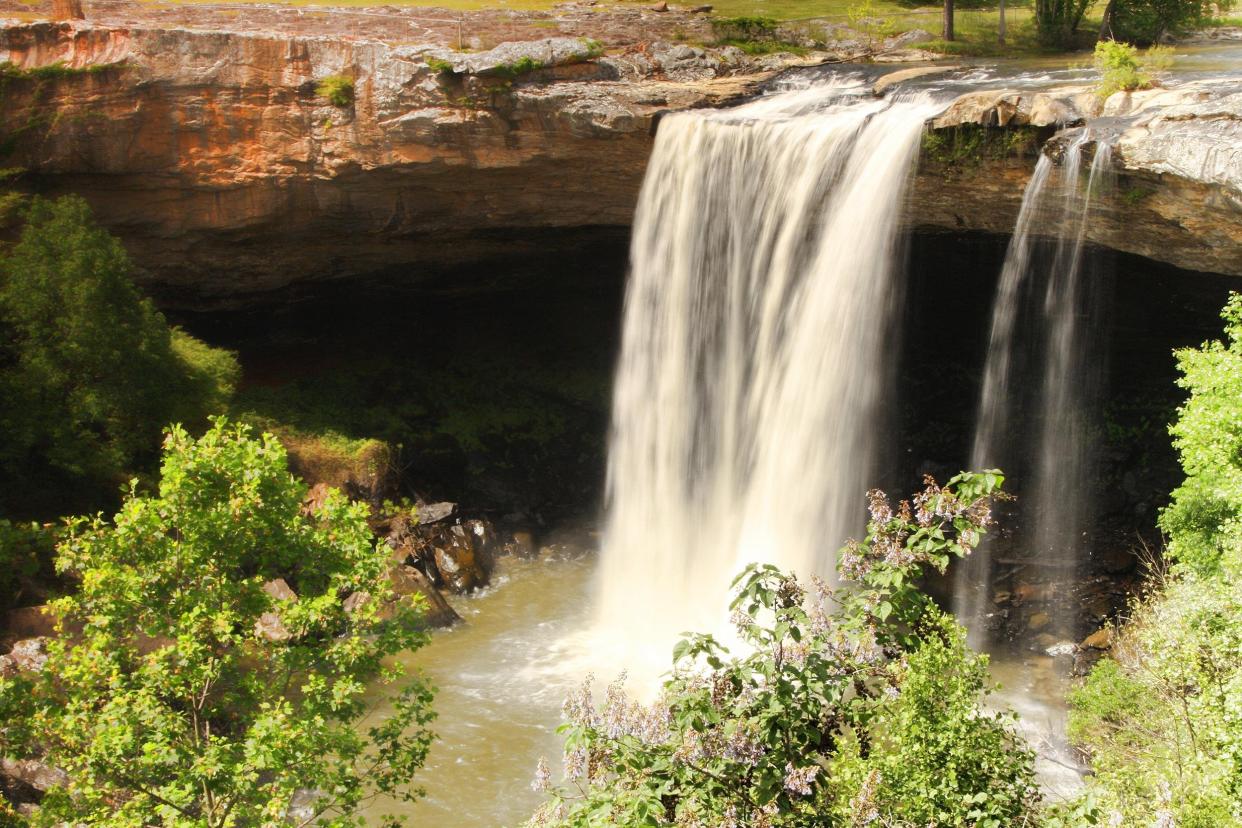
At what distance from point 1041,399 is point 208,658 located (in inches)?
632

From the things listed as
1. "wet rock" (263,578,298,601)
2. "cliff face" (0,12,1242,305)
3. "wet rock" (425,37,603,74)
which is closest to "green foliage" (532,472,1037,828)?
"cliff face" (0,12,1242,305)

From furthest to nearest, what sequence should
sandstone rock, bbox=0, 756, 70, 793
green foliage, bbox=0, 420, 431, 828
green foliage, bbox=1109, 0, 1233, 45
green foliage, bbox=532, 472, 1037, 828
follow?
green foliage, bbox=1109, 0, 1233, 45
sandstone rock, bbox=0, 756, 70, 793
green foliage, bbox=0, 420, 431, 828
green foliage, bbox=532, 472, 1037, 828

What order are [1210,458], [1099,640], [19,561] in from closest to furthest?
[1210,458]
[19,561]
[1099,640]

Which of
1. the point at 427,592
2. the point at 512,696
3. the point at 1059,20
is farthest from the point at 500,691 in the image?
the point at 1059,20

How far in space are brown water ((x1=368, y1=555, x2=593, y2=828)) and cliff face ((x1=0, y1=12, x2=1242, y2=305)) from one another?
8237mm

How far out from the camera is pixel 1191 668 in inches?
364

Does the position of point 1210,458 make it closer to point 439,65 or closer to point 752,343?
point 752,343

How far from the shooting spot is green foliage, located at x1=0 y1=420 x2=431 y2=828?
29.6 feet

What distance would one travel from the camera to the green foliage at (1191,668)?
7992 millimetres

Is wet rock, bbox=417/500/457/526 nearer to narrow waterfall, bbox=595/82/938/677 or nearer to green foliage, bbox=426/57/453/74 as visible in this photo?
narrow waterfall, bbox=595/82/938/677

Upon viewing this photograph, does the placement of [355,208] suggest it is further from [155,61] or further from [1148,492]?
[1148,492]

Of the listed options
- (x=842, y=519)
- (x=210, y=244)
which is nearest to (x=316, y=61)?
(x=210, y=244)

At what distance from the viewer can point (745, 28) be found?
2308cm

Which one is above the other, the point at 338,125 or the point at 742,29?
the point at 742,29
